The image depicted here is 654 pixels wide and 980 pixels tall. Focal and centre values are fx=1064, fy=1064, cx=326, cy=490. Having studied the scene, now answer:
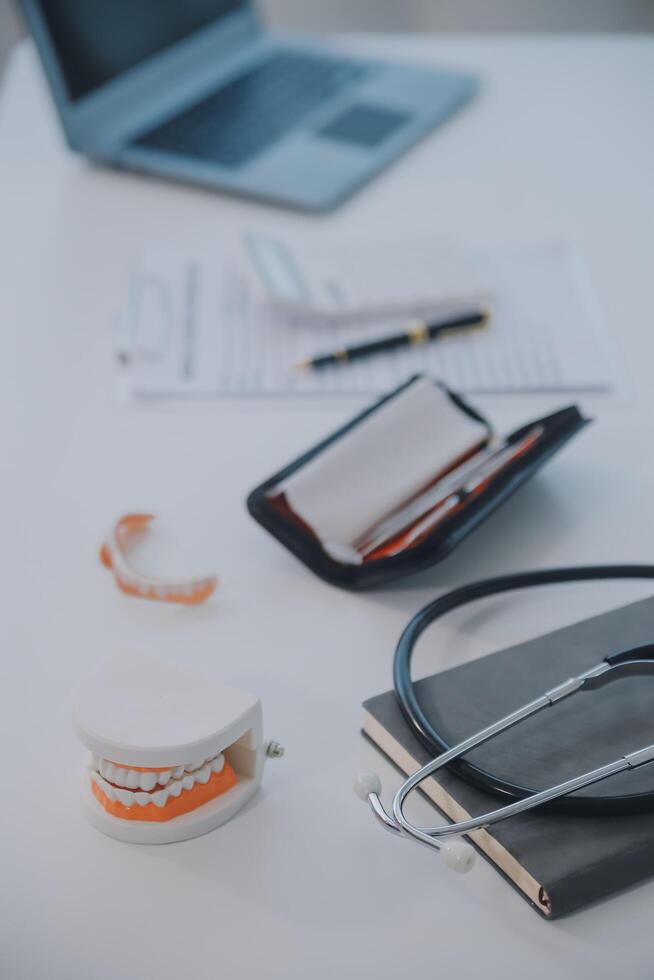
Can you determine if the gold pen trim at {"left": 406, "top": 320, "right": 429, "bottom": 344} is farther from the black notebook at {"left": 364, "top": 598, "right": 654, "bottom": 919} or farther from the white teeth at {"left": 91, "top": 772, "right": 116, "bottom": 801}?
the white teeth at {"left": 91, "top": 772, "right": 116, "bottom": 801}

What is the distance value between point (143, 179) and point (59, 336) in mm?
365

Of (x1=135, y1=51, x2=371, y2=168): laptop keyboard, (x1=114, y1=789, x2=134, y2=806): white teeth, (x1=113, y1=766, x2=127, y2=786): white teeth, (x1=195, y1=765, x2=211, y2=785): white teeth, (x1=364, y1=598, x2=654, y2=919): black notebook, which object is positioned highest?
(x1=135, y1=51, x2=371, y2=168): laptop keyboard

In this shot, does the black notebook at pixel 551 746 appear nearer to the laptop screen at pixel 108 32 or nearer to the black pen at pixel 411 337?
the black pen at pixel 411 337

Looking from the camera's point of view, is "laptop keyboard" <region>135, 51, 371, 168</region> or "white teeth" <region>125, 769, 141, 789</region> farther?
"laptop keyboard" <region>135, 51, 371, 168</region>

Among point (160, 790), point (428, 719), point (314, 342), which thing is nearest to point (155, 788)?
point (160, 790)

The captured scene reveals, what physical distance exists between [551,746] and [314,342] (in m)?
0.52

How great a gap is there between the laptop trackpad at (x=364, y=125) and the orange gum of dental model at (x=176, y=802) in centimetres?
95

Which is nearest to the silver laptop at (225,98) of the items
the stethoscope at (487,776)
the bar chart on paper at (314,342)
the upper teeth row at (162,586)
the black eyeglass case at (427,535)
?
the bar chart on paper at (314,342)

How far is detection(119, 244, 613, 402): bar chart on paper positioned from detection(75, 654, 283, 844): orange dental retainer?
40 cm

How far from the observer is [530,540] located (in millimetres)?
730

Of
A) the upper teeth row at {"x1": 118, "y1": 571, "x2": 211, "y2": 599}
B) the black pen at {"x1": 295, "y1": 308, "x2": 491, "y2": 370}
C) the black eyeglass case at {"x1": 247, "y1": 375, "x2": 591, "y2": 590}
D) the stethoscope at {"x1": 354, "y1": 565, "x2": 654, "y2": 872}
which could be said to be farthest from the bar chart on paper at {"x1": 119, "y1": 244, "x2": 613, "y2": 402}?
the stethoscope at {"x1": 354, "y1": 565, "x2": 654, "y2": 872}

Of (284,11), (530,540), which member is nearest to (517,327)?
(530,540)

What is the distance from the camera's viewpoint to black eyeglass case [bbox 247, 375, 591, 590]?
2.17 feet

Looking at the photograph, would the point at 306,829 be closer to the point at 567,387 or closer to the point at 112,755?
the point at 112,755
